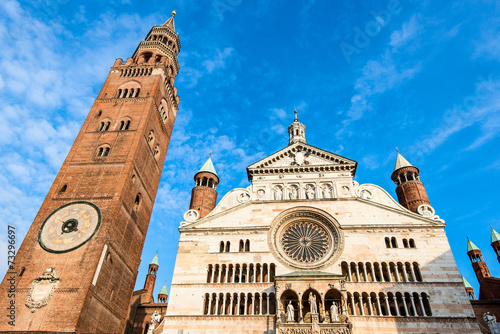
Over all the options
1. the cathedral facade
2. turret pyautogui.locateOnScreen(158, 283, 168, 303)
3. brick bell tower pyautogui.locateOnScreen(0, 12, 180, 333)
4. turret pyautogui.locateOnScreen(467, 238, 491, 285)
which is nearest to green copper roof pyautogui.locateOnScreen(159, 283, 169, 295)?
turret pyautogui.locateOnScreen(158, 283, 168, 303)

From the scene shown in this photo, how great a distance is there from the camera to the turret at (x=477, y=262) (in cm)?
4414

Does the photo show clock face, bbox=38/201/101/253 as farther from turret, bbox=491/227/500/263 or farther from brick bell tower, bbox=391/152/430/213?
turret, bbox=491/227/500/263

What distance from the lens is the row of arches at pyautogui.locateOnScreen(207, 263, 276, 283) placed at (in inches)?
994

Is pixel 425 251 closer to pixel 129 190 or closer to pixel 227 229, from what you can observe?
pixel 227 229

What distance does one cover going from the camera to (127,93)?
38.1 meters

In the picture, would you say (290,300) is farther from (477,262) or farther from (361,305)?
(477,262)

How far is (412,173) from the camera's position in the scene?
33812 mm

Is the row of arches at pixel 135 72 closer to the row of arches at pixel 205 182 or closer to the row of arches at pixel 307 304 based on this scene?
the row of arches at pixel 205 182

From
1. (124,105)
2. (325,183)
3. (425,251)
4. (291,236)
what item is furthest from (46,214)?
(425,251)

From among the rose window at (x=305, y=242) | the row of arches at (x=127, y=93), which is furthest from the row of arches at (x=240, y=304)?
the row of arches at (x=127, y=93)

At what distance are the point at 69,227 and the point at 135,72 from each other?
19.8 m

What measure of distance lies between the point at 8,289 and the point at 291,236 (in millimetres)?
19468

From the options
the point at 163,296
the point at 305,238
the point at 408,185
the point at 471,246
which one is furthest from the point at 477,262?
the point at 163,296

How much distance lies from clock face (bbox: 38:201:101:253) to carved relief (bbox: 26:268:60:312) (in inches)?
75.4
